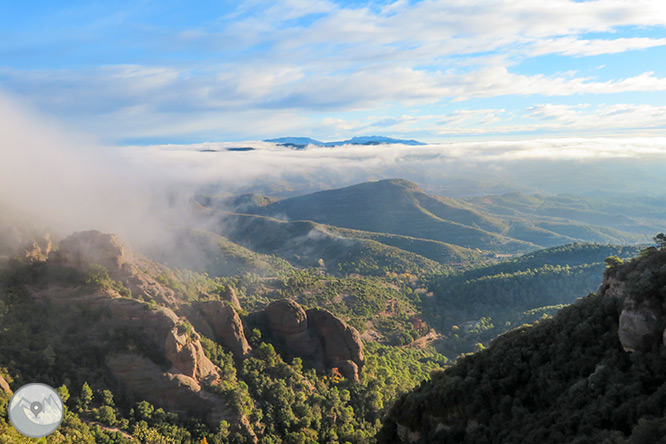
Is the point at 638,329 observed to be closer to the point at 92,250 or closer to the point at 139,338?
the point at 139,338

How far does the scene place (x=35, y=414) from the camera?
40656mm

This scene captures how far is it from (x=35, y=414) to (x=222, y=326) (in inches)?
1315

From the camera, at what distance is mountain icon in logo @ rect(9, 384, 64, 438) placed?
3959cm

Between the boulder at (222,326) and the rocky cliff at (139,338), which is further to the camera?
the boulder at (222,326)

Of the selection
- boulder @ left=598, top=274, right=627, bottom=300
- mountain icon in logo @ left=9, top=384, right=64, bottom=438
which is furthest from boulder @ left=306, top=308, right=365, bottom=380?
boulder @ left=598, top=274, right=627, bottom=300

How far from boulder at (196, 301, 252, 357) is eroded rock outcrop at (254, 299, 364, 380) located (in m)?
9.76

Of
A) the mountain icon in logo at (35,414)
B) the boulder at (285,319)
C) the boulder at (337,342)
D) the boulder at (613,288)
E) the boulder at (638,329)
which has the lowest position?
the boulder at (337,342)

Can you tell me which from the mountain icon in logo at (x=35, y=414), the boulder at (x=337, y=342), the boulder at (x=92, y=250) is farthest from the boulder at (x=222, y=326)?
the mountain icon in logo at (x=35, y=414)

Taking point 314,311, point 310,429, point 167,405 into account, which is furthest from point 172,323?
point 314,311

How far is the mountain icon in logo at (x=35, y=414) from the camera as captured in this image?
130 ft

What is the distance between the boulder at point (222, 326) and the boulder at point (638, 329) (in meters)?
57.3

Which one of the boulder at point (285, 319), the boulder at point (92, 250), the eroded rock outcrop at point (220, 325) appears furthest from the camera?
the boulder at point (285, 319)

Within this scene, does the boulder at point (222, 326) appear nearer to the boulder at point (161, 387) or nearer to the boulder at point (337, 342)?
the boulder at point (161, 387)

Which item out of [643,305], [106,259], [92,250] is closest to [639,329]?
[643,305]
